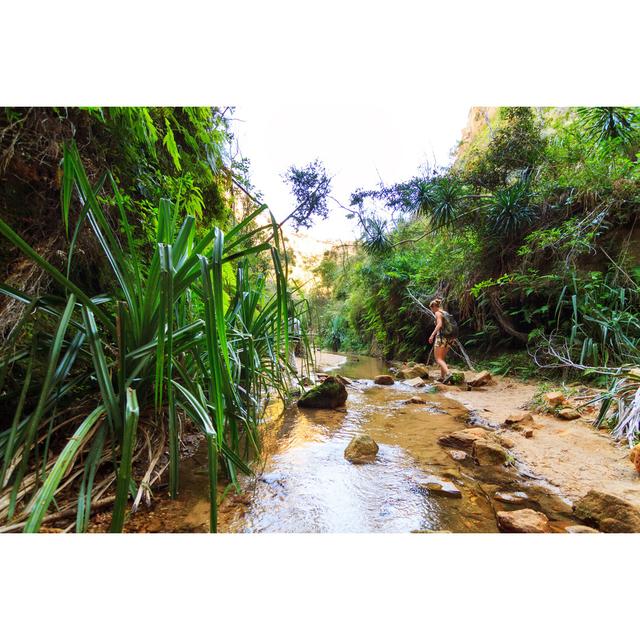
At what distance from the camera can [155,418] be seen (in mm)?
1022

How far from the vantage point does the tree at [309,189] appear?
526 centimetres

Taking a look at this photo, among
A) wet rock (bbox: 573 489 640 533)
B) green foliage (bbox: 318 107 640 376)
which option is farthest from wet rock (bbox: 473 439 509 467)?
green foliage (bbox: 318 107 640 376)

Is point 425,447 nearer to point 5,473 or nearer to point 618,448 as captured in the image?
point 618,448

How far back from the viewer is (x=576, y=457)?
145 centimetres

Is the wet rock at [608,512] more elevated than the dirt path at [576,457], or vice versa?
the wet rock at [608,512]

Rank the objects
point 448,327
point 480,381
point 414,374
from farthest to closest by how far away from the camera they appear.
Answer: point 414,374, point 448,327, point 480,381

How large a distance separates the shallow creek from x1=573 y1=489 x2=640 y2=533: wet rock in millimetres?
57

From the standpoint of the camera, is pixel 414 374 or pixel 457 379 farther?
pixel 414 374

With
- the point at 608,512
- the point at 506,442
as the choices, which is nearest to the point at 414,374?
the point at 506,442

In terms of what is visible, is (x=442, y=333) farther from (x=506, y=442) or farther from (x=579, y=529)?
(x=579, y=529)

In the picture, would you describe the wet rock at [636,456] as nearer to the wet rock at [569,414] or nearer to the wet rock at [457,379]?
the wet rock at [569,414]

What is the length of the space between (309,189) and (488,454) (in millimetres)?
5194

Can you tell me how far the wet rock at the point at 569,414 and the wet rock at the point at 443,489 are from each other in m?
1.43

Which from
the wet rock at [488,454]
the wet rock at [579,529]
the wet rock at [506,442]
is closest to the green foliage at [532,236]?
the wet rock at [506,442]
